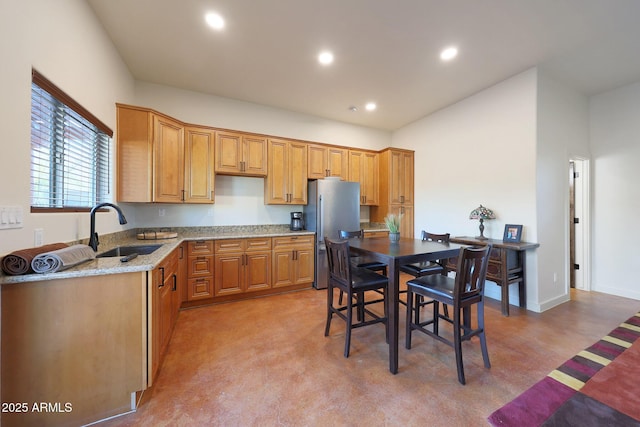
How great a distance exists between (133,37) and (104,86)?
59cm

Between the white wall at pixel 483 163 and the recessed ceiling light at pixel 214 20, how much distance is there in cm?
352

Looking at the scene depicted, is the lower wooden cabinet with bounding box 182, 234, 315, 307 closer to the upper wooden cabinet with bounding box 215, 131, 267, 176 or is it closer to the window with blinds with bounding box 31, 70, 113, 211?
the upper wooden cabinet with bounding box 215, 131, 267, 176

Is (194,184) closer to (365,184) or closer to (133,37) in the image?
(133,37)

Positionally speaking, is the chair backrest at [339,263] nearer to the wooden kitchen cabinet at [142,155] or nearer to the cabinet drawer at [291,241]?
the cabinet drawer at [291,241]

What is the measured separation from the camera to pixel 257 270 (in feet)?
11.2

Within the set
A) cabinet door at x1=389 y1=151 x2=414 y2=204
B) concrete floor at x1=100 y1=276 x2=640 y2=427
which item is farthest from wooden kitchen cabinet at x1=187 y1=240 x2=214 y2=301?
cabinet door at x1=389 y1=151 x2=414 y2=204

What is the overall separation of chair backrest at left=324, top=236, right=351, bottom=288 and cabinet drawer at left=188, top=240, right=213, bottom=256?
1692 mm

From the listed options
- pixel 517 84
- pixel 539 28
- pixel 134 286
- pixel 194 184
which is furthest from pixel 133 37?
pixel 517 84

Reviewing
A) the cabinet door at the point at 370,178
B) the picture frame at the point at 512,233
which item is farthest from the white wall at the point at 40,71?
the picture frame at the point at 512,233

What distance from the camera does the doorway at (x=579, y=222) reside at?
367cm

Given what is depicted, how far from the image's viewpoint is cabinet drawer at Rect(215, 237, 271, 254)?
3.21 meters

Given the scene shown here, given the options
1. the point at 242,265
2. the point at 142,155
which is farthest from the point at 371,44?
the point at 242,265

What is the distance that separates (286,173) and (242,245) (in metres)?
1.31

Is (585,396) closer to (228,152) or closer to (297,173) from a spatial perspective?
(297,173)
